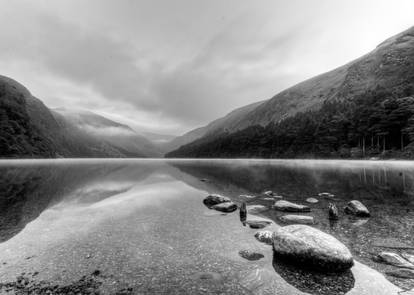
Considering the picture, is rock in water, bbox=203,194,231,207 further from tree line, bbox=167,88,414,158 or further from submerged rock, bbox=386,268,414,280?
tree line, bbox=167,88,414,158

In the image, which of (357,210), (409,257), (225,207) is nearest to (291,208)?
(357,210)

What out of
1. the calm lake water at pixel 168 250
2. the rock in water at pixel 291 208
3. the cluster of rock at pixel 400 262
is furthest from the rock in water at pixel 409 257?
the rock in water at pixel 291 208

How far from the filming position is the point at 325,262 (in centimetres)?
993

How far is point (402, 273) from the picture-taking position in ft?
30.8

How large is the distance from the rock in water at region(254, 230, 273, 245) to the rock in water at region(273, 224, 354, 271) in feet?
4.67

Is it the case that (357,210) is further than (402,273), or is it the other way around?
(357,210)

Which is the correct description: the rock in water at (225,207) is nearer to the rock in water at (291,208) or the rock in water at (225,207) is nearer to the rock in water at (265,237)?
the rock in water at (291,208)

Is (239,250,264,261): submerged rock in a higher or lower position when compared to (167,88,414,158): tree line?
lower

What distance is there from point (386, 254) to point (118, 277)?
43.8 feet

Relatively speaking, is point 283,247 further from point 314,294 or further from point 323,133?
point 323,133

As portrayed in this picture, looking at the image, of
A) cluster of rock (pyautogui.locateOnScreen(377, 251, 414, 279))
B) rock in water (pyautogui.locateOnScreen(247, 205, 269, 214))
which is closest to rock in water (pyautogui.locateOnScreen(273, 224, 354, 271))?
cluster of rock (pyautogui.locateOnScreen(377, 251, 414, 279))

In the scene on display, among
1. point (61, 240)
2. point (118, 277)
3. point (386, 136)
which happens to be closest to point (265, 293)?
point (118, 277)

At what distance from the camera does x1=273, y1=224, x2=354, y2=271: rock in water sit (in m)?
9.91

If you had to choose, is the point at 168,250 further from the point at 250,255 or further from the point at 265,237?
the point at 265,237
